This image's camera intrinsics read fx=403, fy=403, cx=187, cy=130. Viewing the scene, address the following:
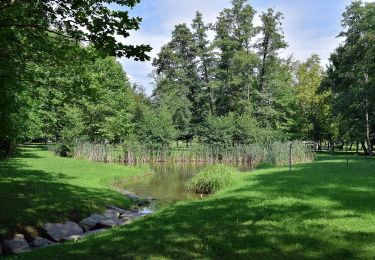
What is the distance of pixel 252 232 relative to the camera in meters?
9.02

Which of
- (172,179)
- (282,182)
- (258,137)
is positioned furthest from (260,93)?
(282,182)

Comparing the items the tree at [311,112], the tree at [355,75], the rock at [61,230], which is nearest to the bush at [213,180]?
the rock at [61,230]

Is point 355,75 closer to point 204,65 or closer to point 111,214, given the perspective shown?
point 204,65

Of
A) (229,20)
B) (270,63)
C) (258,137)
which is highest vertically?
(229,20)

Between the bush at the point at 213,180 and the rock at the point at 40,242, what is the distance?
10.6 meters

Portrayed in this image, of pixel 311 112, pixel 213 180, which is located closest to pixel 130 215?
pixel 213 180

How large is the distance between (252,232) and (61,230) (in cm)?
672

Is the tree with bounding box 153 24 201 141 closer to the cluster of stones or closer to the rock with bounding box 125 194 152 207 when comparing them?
the rock with bounding box 125 194 152 207

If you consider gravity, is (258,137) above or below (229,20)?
below

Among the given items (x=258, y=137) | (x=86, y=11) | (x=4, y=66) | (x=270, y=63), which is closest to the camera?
(x=86, y=11)

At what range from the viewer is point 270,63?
56.7m

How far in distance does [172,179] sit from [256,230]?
20515 millimetres

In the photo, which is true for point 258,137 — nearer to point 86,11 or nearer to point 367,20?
point 367,20

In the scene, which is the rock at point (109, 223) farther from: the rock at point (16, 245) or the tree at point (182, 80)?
the tree at point (182, 80)
